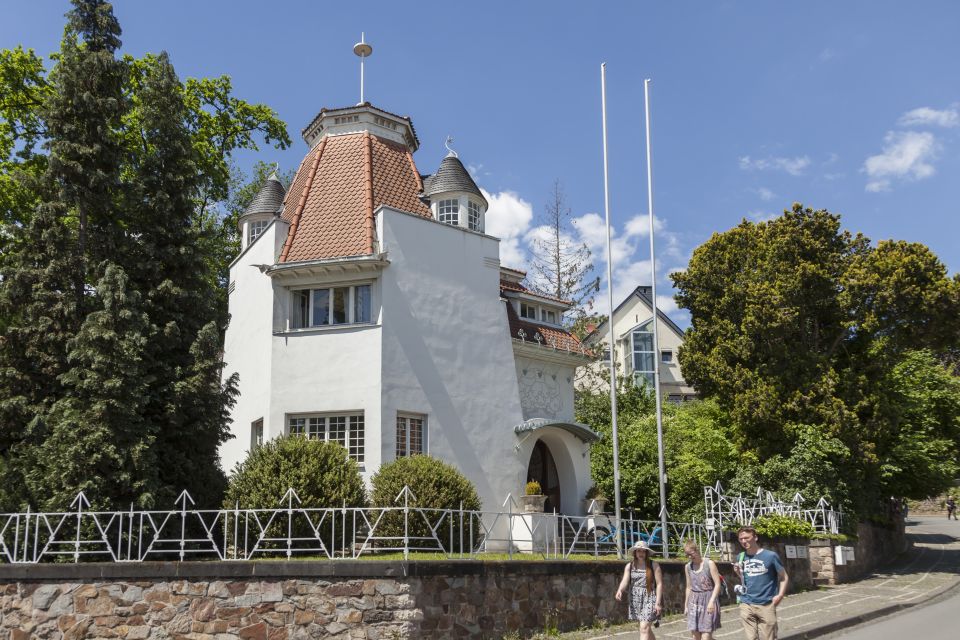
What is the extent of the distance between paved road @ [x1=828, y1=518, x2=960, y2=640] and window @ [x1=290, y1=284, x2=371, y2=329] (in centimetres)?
1290

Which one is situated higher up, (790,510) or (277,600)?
(790,510)

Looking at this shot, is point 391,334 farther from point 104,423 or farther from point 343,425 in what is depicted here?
point 104,423

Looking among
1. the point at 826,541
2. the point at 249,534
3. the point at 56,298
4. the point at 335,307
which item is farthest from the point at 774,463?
the point at 56,298

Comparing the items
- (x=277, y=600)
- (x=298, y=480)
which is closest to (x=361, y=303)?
(x=298, y=480)

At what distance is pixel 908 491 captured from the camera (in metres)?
30.2

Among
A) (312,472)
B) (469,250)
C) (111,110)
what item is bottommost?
(312,472)

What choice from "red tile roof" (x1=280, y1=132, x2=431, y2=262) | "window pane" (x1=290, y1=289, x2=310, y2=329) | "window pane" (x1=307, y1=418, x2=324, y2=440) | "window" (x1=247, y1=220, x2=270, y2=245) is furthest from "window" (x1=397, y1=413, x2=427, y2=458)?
"window" (x1=247, y1=220, x2=270, y2=245)

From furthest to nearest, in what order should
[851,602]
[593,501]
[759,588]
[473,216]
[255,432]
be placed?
A: [473,216] < [593,501] < [255,432] < [851,602] < [759,588]

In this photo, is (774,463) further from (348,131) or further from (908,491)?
(348,131)

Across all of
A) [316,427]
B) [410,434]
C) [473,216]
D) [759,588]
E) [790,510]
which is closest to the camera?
[759,588]

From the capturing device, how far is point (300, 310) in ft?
71.9

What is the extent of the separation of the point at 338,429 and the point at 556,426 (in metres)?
6.16

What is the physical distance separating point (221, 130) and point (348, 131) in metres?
5.99

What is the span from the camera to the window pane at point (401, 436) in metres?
20.5
